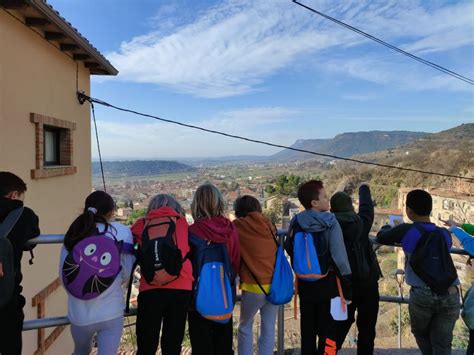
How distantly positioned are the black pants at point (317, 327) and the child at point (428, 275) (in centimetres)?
59

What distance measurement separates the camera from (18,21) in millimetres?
4910

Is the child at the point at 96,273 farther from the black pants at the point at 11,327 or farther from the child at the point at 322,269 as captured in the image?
the child at the point at 322,269

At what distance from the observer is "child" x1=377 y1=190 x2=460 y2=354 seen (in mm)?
2311

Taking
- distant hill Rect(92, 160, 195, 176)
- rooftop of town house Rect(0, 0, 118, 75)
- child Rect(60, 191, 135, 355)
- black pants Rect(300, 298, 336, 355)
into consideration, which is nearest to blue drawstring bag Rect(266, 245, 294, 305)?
black pants Rect(300, 298, 336, 355)

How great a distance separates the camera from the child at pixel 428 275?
231 centimetres

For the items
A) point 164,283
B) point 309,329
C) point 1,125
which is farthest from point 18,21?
point 309,329

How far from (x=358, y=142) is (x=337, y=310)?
87.8 metres

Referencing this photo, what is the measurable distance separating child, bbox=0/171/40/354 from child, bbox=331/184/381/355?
81.4 inches

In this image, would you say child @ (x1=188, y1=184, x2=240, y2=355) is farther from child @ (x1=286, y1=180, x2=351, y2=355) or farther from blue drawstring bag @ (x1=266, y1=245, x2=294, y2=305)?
child @ (x1=286, y1=180, x2=351, y2=355)

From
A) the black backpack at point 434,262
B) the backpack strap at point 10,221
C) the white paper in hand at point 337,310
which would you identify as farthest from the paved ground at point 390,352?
the backpack strap at point 10,221

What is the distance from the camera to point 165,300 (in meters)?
2.15

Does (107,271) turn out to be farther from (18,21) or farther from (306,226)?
(18,21)

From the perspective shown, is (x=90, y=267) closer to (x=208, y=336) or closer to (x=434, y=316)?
(x=208, y=336)

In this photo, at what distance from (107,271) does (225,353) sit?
105 centimetres
